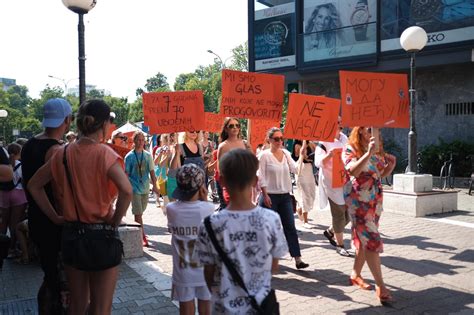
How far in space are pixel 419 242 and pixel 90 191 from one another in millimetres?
5965

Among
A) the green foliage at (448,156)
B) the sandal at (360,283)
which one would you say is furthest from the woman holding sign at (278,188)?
the green foliage at (448,156)

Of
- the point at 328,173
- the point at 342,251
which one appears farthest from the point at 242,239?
the point at 328,173

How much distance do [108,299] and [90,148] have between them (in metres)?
1.05

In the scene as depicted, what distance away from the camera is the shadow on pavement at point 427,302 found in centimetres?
446

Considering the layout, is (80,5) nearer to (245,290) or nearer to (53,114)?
(53,114)

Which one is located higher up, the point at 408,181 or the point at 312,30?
the point at 312,30

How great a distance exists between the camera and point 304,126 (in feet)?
21.4

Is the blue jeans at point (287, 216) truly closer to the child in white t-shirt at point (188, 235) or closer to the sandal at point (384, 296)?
the sandal at point (384, 296)

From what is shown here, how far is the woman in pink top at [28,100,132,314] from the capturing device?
120 inches

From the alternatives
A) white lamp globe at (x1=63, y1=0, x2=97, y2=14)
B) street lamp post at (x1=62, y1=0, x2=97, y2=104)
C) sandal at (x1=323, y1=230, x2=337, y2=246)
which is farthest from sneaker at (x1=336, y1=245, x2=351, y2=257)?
white lamp globe at (x1=63, y1=0, x2=97, y2=14)

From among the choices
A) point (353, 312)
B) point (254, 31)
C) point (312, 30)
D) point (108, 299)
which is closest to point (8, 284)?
point (108, 299)

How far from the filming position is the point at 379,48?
60.3 ft

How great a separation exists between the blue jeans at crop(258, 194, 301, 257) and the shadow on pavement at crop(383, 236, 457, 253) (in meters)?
2.24

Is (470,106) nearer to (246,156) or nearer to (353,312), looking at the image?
(353,312)
